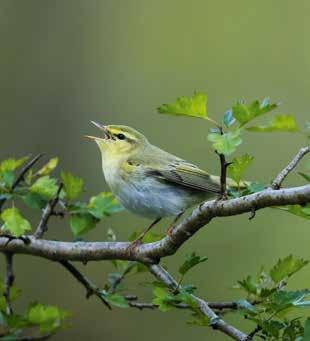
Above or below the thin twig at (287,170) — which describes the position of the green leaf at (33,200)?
below

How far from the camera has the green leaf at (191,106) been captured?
185cm

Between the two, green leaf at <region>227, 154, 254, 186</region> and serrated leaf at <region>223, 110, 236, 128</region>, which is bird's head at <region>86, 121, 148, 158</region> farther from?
serrated leaf at <region>223, 110, 236, 128</region>

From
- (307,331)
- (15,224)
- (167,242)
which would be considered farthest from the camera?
(15,224)

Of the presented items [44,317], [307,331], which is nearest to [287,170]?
[307,331]

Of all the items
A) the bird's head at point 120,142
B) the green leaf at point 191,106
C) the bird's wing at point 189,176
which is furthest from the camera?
the bird's head at point 120,142

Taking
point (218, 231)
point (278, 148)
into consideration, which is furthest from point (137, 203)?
point (278, 148)

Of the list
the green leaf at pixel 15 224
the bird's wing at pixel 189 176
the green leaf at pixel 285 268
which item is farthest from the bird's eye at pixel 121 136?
the green leaf at pixel 285 268

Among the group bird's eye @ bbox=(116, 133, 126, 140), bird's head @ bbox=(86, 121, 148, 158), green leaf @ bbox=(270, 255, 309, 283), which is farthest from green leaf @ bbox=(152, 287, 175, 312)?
bird's eye @ bbox=(116, 133, 126, 140)

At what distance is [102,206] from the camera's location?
2.64 m

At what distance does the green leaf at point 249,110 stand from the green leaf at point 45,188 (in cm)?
90

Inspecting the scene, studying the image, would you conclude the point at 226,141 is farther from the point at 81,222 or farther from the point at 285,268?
the point at 81,222

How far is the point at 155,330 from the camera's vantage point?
4.97 meters

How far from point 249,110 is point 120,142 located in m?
1.70

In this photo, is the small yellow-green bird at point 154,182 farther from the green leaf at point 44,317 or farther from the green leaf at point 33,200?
the green leaf at point 44,317
